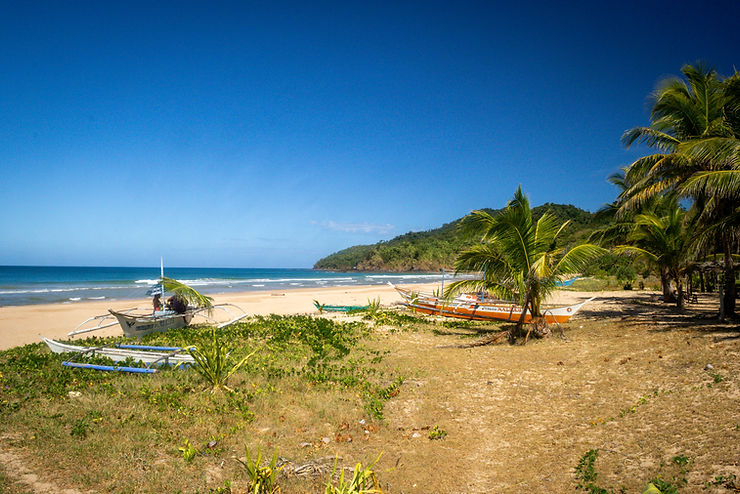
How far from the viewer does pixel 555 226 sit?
34.2 ft

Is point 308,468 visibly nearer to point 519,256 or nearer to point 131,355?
point 131,355

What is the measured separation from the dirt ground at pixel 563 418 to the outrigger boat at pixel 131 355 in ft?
9.09

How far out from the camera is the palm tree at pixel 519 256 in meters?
10.0

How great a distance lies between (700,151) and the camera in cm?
859

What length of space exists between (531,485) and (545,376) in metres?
3.61

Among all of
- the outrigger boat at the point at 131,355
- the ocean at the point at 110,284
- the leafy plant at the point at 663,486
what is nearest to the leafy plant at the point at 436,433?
the leafy plant at the point at 663,486

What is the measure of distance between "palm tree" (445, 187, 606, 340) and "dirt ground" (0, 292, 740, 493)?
5.46ft

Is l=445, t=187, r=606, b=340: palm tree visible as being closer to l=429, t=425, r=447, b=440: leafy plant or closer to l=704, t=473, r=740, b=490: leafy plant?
l=429, t=425, r=447, b=440: leafy plant

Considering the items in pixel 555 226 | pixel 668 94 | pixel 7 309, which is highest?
pixel 668 94

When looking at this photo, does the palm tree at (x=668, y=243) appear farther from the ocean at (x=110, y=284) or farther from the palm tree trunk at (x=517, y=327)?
the ocean at (x=110, y=284)

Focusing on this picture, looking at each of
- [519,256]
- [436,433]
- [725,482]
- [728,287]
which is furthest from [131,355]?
[728,287]

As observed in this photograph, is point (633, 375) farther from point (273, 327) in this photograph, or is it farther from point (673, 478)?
point (273, 327)

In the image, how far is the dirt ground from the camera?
398cm

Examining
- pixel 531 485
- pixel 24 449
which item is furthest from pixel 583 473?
pixel 24 449
